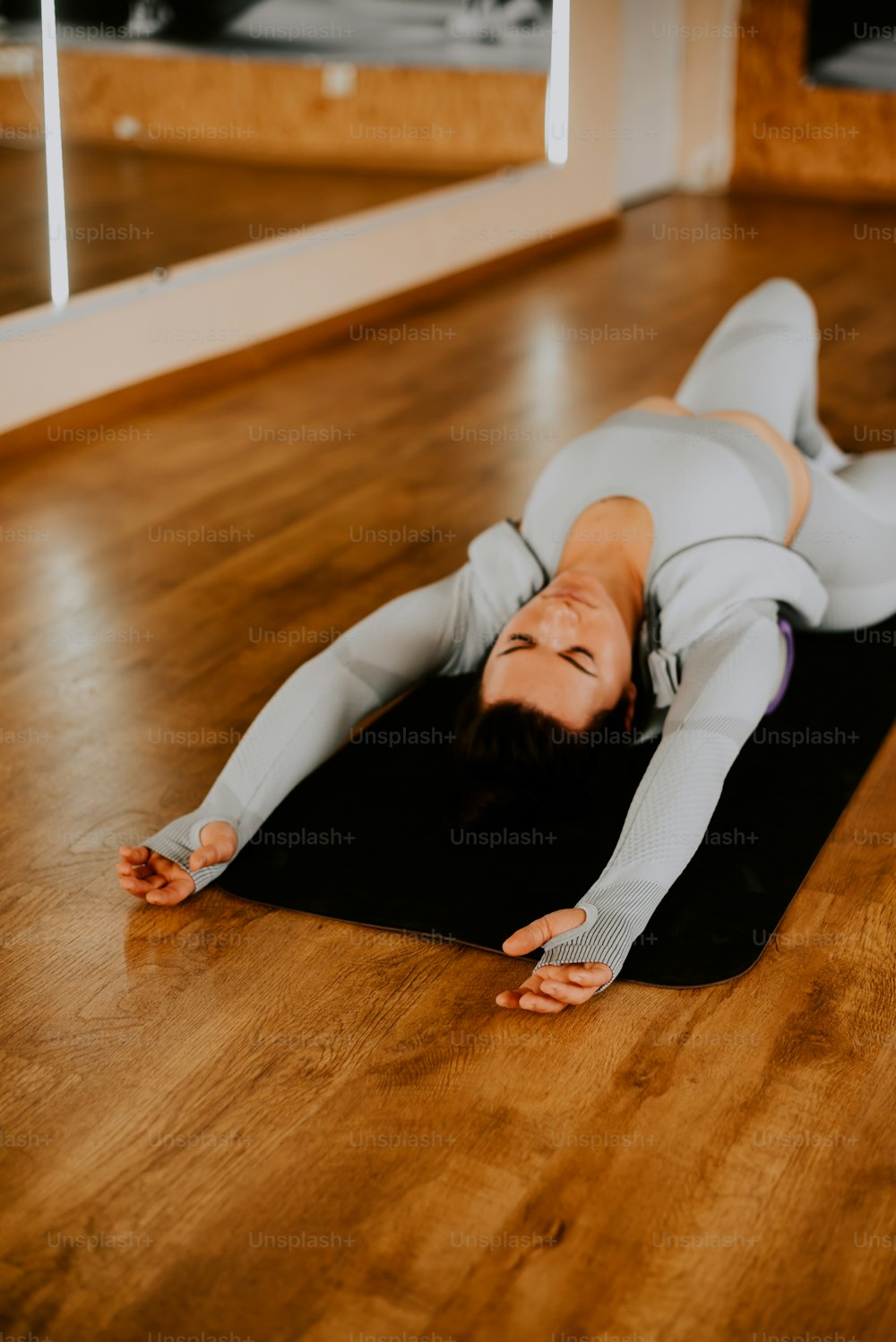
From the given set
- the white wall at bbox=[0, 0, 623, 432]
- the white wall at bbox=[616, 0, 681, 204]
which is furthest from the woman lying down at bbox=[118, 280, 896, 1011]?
the white wall at bbox=[616, 0, 681, 204]

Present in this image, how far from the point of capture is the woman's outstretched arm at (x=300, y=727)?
1816 mm

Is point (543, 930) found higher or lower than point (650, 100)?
lower

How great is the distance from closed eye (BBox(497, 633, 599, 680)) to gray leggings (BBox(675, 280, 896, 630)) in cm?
73

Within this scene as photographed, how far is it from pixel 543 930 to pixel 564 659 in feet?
1.20

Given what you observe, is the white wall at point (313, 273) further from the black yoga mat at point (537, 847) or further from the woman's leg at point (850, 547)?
the woman's leg at point (850, 547)

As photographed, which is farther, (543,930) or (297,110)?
(297,110)

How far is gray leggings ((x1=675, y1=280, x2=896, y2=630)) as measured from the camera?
2.39 metres

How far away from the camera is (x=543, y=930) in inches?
64.8

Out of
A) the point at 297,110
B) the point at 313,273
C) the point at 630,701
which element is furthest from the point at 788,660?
the point at 297,110

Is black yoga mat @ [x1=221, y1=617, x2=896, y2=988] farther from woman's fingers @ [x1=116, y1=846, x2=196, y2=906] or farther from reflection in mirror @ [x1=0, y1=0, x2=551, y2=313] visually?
reflection in mirror @ [x1=0, y1=0, x2=551, y2=313]

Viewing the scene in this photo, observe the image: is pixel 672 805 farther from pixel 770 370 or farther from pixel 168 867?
pixel 770 370

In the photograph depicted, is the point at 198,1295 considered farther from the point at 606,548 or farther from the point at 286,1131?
the point at 606,548

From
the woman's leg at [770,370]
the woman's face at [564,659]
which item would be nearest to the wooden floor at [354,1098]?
the woman's face at [564,659]

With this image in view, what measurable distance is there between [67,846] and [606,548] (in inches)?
35.6
